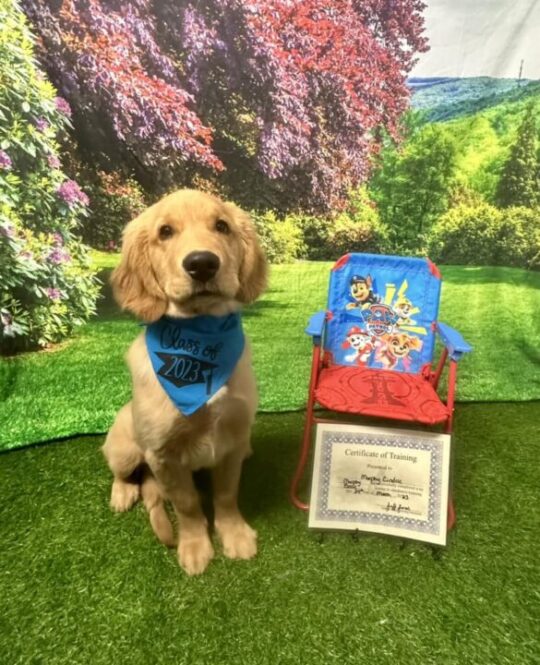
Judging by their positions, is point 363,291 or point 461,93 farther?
point 461,93

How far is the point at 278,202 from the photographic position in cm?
269

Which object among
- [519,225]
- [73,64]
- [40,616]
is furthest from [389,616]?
[73,64]

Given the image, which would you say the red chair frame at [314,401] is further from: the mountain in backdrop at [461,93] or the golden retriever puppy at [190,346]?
the mountain in backdrop at [461,93]

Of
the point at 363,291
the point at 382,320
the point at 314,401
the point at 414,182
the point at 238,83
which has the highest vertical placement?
the point at 238,83

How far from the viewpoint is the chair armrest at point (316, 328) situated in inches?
72.8

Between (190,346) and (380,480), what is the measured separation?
856mm

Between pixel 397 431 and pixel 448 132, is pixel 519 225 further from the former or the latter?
pixel 397 431

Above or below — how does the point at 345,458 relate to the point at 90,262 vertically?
below

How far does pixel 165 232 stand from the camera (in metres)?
1.47

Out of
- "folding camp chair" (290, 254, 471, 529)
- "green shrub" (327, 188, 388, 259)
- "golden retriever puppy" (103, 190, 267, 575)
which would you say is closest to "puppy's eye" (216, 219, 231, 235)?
"golden retriever puppy" (103, 190, 267, 575)

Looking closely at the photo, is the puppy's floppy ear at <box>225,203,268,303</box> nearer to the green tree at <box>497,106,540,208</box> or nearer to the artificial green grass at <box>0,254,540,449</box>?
the artificial green grass at <box>0,254,540,449</box>

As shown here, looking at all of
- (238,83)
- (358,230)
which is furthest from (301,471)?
(238,83)

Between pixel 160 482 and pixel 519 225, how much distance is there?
2586mm

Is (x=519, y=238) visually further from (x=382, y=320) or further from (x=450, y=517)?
(x=450, y=517)
